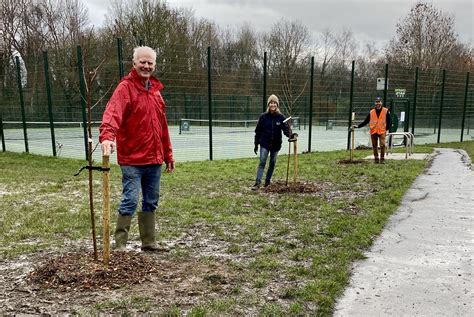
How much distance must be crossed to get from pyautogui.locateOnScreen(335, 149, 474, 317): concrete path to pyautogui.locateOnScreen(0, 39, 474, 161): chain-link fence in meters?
4.83

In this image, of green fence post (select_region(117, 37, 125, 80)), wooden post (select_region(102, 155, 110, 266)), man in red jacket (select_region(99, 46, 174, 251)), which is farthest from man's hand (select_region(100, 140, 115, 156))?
green fence post (select_region(117, 37, 125, 80))

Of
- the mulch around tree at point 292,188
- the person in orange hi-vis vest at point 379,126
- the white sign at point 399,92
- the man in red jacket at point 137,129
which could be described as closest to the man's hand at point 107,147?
the man in red jacket at point 137,129

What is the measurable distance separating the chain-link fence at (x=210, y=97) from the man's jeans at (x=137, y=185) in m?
3.34

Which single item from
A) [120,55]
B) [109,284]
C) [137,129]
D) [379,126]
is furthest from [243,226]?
[379,126]

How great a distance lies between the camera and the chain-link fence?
38.2ft

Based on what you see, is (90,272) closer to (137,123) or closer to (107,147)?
(107,147)

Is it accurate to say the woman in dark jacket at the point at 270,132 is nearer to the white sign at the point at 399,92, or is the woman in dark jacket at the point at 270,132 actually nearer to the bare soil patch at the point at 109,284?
the bare soil patch at the point at 109,284

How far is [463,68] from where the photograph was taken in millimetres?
31234

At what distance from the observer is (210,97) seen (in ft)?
36.9

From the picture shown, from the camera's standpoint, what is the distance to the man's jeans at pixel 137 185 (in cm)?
368

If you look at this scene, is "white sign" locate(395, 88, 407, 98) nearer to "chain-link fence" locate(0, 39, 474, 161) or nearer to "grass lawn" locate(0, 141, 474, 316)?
"chain-link fence" locate(0, 39, 474, 161)

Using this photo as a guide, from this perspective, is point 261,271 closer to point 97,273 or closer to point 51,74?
point 97,273

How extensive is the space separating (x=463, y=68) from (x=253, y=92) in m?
21.0

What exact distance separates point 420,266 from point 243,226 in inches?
78.7
